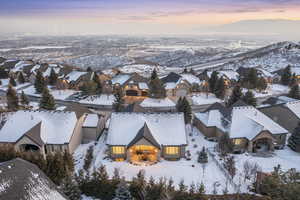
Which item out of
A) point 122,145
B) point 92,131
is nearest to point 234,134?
point 122,145

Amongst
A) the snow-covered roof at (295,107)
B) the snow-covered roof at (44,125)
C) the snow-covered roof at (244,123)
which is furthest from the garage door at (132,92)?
the snow-covered roof at (295,107)

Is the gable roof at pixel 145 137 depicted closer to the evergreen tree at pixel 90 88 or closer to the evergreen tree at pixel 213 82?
the evergreen tree at pixel 90 88

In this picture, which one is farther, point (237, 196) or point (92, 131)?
point (92, 131)

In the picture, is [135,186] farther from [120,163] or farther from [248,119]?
[248,119]

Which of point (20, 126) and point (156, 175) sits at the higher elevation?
point (20, 126)

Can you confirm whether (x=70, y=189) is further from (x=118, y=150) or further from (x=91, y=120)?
(x=91, y=120)

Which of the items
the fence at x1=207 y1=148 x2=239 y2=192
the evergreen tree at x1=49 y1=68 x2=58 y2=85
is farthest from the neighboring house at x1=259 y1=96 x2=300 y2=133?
the evergreen tree at x1=49 y1=68 x2=58 y2=85

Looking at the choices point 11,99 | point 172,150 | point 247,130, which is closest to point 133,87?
point 11,99
